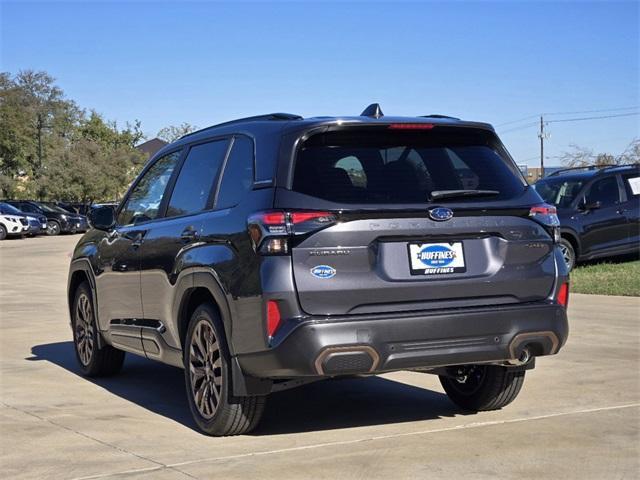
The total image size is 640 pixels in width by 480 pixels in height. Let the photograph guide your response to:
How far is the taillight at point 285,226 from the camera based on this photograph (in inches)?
217

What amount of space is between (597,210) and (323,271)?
44.0 ft

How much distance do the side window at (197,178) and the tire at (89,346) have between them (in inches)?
73.3

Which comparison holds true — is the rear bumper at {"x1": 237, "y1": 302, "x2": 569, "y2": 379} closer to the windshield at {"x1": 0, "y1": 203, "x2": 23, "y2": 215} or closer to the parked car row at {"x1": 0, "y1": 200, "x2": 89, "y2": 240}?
the parked car row at {"x1": 0, "y1": 200, "x2": 89, "y2": 240}

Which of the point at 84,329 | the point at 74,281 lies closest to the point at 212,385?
the point at 84,329

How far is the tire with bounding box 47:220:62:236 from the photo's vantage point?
48.4 metres

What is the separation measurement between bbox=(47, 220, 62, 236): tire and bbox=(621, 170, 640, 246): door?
34.9m

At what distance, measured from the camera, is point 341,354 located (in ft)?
18.0

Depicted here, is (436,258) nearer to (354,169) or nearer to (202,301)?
(354,169)

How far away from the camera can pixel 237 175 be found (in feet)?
20.6

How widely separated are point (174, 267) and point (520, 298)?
227 cm

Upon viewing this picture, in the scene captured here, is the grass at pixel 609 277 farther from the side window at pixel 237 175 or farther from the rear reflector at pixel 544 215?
the side window at pixel 237 175

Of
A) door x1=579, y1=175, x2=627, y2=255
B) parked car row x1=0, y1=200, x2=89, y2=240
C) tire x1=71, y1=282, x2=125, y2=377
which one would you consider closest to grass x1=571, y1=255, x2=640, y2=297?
door x1=579, y1=175, x2=627, y2=255

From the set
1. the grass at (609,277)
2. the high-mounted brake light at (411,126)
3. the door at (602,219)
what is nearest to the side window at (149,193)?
the high-mounted brake light at (411,126)

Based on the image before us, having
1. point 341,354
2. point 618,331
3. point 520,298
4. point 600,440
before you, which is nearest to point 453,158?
point 520,298
